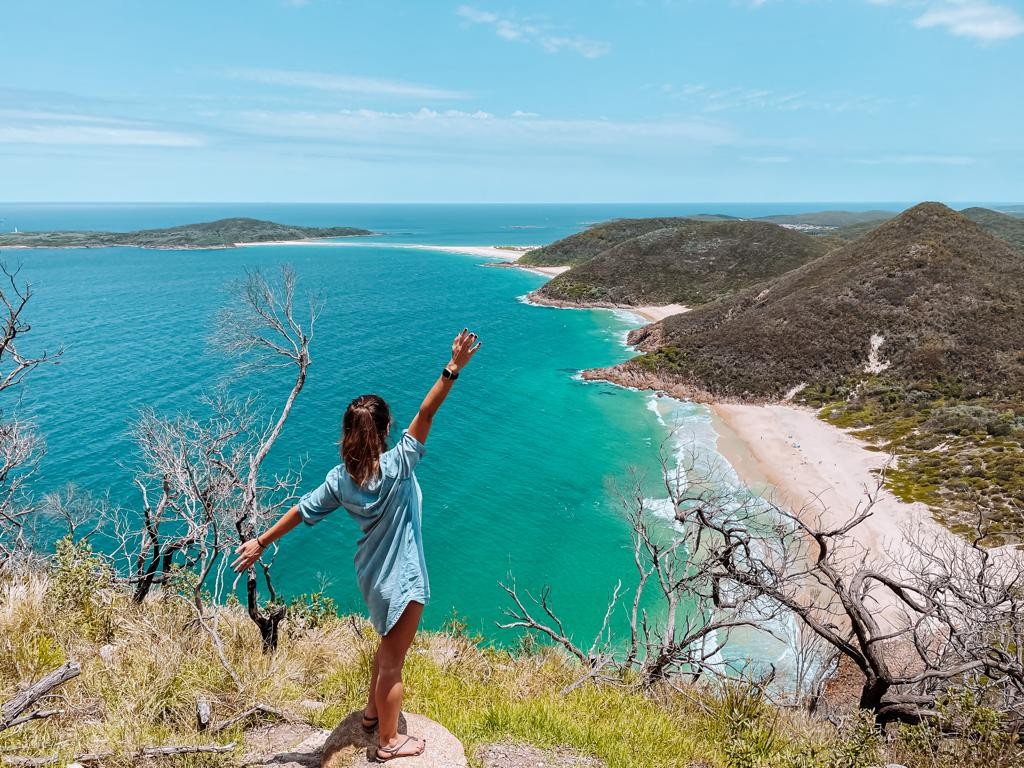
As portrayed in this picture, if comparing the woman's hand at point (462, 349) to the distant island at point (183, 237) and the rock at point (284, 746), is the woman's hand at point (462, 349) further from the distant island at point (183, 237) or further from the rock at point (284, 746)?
the distant island at point (183, 237)

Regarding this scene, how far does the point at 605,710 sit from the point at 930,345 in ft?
153

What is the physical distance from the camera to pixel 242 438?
87.9 ft

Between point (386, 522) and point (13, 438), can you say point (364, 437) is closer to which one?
point (386, 522)

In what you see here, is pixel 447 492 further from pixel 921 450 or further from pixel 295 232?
pixel 295 232

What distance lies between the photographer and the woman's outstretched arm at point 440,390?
3.25 m

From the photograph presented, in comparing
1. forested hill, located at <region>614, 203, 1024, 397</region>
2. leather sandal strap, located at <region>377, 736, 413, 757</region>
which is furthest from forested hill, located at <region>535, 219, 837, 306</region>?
leather sandal strap, located at <region>377, 736, 413, 757</region>

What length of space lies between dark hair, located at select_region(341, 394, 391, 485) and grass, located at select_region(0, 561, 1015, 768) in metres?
2.32

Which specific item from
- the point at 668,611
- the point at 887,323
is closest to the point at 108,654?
the point at 668,611

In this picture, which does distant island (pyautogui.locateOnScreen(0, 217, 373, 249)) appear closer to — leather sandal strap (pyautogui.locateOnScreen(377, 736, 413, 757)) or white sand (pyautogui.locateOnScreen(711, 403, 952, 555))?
white sand (pyautogui.locateOnScreen(711, 403, 952, 555))

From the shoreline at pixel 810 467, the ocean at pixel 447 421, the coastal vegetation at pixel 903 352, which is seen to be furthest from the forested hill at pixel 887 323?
the ocean at pixel 447 421

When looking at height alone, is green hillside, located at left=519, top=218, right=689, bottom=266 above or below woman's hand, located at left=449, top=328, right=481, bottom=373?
above

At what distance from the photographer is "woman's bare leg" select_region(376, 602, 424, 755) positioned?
3445mm

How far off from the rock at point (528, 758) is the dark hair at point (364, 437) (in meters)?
2.33

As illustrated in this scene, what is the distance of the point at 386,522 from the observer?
3320mm
